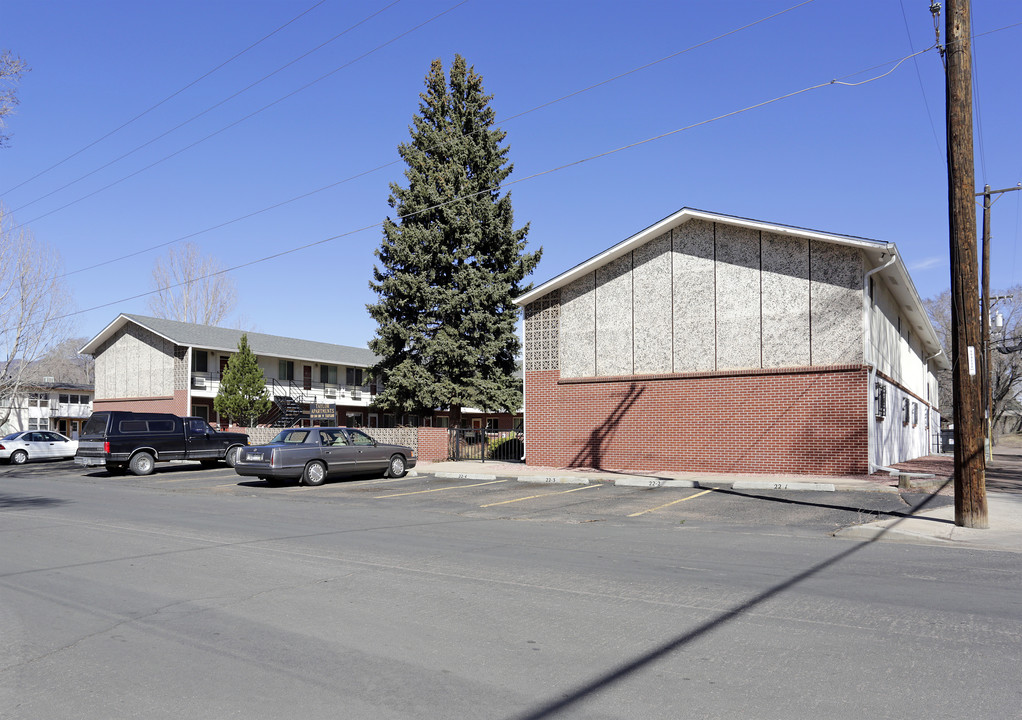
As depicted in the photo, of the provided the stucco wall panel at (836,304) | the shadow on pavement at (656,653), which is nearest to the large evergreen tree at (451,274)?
the stucco wall panel at (836,304)

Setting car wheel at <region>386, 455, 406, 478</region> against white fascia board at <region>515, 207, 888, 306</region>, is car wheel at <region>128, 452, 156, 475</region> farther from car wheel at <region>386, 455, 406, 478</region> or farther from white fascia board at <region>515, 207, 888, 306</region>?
white fascia board at <region>515, 207, 888, 306</region>

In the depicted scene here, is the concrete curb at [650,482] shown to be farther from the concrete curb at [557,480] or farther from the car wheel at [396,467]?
the car wheel at [396,467]

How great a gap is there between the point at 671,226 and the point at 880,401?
7.61 metres

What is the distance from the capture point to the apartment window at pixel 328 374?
5522 cm

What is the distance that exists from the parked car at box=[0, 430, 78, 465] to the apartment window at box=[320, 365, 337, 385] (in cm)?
2074

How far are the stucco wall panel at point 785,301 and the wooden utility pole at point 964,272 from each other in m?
8.38

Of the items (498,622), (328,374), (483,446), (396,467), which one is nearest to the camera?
(498,622)

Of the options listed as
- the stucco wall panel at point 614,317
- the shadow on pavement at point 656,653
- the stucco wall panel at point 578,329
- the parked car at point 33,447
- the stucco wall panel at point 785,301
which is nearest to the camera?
the shadow on pavement at point 656,653

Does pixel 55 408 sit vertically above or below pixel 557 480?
above

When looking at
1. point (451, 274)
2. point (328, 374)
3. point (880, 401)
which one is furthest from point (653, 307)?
point (328, 374)

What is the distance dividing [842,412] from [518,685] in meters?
17.3

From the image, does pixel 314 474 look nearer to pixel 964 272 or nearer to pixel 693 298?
pixel 693 298

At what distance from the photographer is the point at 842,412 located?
787 inches

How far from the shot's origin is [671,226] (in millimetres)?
22750
